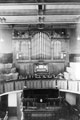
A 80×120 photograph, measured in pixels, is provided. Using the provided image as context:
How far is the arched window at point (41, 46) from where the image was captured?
16.3 meters

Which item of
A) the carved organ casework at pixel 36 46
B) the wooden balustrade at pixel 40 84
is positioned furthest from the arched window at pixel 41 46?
the wooden balustrade at pixel 40 84

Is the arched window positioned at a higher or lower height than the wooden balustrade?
higher

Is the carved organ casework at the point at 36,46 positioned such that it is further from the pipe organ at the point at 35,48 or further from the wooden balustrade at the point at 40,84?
the wooden balustrade at the point at 40,84

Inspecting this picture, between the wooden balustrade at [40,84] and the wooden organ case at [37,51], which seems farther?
the wooden organ case at [37,51]

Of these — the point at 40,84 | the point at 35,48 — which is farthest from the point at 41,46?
the point at 40,84

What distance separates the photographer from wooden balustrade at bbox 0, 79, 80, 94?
1437 centimetres

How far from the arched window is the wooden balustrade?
88.6 inches

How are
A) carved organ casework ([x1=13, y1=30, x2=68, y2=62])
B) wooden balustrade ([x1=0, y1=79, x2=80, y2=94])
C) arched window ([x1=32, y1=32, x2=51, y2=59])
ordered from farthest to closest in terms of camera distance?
carved organ casework ([x1=13, y1=30, x2=68, y2=62]) < arched window ([x1=32, y1=32, x2=51, y2=59]) < wooden balustrade ([x1=0, y1=79, x2=80, y2=94])

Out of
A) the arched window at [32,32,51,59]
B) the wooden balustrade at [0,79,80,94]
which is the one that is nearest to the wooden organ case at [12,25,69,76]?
the arched window at [32,32,51,59]

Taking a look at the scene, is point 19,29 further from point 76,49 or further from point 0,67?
point 76,49

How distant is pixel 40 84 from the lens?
15.6 m

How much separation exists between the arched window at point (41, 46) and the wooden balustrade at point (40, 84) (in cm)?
225

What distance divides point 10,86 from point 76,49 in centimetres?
678

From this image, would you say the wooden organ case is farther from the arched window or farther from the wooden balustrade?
the wooden balustrade
